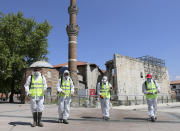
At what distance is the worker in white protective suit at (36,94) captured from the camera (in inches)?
206

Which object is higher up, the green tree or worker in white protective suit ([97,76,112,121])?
the green tree

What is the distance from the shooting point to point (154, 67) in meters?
38.7

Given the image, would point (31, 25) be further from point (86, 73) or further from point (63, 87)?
point (63, 87)

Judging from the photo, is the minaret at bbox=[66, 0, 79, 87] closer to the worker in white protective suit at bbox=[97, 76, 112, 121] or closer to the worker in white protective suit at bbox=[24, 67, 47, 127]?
the worker in white protective suit at bbox=[97, 76, 112, 121]

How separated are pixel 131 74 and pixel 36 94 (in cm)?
2900

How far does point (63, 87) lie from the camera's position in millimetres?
6074

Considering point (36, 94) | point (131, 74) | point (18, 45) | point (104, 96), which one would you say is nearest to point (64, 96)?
point (36, 94)

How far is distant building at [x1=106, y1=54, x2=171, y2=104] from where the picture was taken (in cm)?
2991

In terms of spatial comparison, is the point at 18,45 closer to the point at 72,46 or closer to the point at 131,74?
the point at 72,46

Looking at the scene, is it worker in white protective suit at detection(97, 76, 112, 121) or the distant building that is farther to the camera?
the distant building

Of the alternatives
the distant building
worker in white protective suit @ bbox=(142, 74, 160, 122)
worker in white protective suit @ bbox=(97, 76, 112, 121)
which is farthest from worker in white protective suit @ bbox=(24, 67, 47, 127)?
the distant building

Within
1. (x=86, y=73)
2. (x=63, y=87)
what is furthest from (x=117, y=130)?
(x=86, y=73)

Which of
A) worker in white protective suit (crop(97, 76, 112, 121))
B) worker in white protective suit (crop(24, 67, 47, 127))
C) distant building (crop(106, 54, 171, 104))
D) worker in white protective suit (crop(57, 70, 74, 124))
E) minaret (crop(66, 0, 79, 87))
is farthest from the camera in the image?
minaret (crop(66, 0, 79, 87))

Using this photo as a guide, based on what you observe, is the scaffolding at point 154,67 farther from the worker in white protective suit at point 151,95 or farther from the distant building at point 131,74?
the worker in white protective suit at point 151,95
